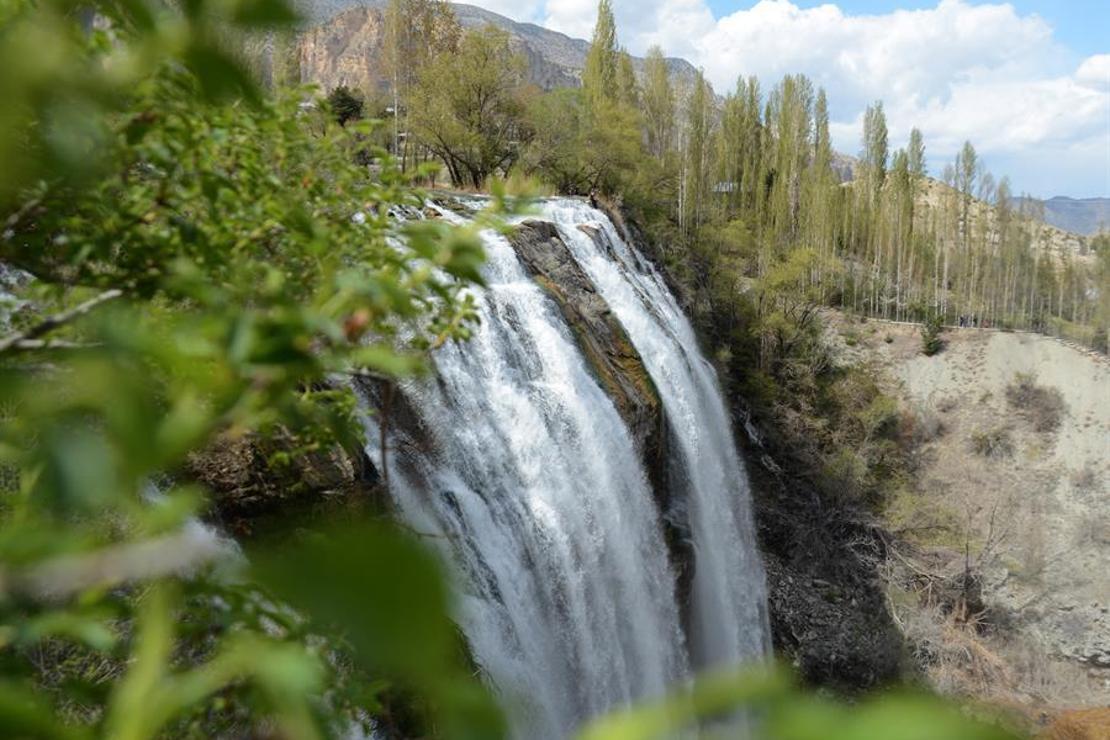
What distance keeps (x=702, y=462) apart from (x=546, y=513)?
5.84 metres

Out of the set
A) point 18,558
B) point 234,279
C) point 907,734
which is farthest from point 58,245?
point 907,734

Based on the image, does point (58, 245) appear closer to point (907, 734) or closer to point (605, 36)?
point (907, 734)

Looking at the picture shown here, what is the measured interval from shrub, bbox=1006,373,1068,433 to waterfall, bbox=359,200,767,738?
21.5 metres

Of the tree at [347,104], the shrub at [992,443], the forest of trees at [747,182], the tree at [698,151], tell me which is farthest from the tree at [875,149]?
the tree at [347,104]

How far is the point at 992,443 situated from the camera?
26.6 metres

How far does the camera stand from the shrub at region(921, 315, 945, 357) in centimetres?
3219

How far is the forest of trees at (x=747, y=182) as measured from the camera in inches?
941

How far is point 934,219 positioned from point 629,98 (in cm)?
2077

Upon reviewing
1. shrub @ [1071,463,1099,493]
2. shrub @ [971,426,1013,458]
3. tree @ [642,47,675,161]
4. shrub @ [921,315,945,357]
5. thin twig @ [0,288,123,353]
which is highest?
tree @ [642,47,675,161]

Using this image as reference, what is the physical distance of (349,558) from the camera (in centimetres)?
29

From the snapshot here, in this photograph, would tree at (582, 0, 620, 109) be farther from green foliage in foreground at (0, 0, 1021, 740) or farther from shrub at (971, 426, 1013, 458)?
green foliage in foreground at (0, 0, 1021, 740)

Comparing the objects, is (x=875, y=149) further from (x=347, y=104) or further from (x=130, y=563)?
(x=130, y=563)

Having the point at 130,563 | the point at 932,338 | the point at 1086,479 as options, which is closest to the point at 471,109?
the point at 932,338

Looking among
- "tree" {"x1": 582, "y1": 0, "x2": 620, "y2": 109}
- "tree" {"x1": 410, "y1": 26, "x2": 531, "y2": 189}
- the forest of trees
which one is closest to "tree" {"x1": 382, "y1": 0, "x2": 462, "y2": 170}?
the forest of trees
